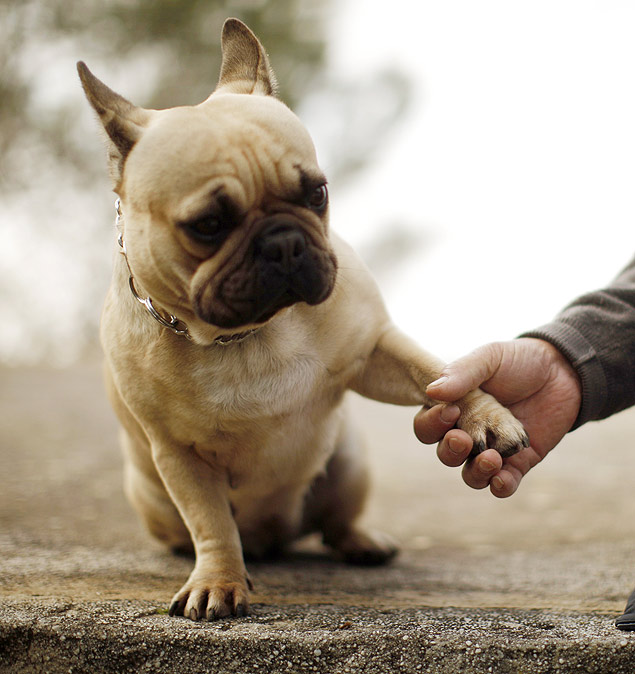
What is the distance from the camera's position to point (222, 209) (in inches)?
75.3

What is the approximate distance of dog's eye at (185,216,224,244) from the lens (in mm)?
1928

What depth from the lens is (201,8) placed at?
9.25 meters

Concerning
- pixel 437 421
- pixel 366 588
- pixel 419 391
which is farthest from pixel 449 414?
pixel 366 588

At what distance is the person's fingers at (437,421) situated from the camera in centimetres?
210

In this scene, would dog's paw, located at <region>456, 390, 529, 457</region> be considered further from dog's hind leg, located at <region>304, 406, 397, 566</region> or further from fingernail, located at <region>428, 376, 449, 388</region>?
dog's hind leg, located at <region>304, 406, 397, 566</region>

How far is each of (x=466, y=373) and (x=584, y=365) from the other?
466mm

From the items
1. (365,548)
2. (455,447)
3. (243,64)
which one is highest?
(243,64)

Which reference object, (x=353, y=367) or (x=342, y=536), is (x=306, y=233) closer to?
(x=353, y=367)

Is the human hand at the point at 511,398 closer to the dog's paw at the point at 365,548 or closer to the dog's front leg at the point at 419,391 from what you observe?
the dog's front leg at the point at 419,391

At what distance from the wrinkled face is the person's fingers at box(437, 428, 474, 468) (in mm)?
522

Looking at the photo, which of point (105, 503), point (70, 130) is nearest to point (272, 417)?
point (105, 503)

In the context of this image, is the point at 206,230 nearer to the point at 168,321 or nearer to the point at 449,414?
the point at 168,321

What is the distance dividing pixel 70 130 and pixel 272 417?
7.50 m

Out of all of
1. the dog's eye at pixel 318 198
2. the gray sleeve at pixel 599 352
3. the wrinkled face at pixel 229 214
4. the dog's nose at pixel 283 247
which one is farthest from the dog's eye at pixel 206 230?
the gray sleeve at pixel 599 352
